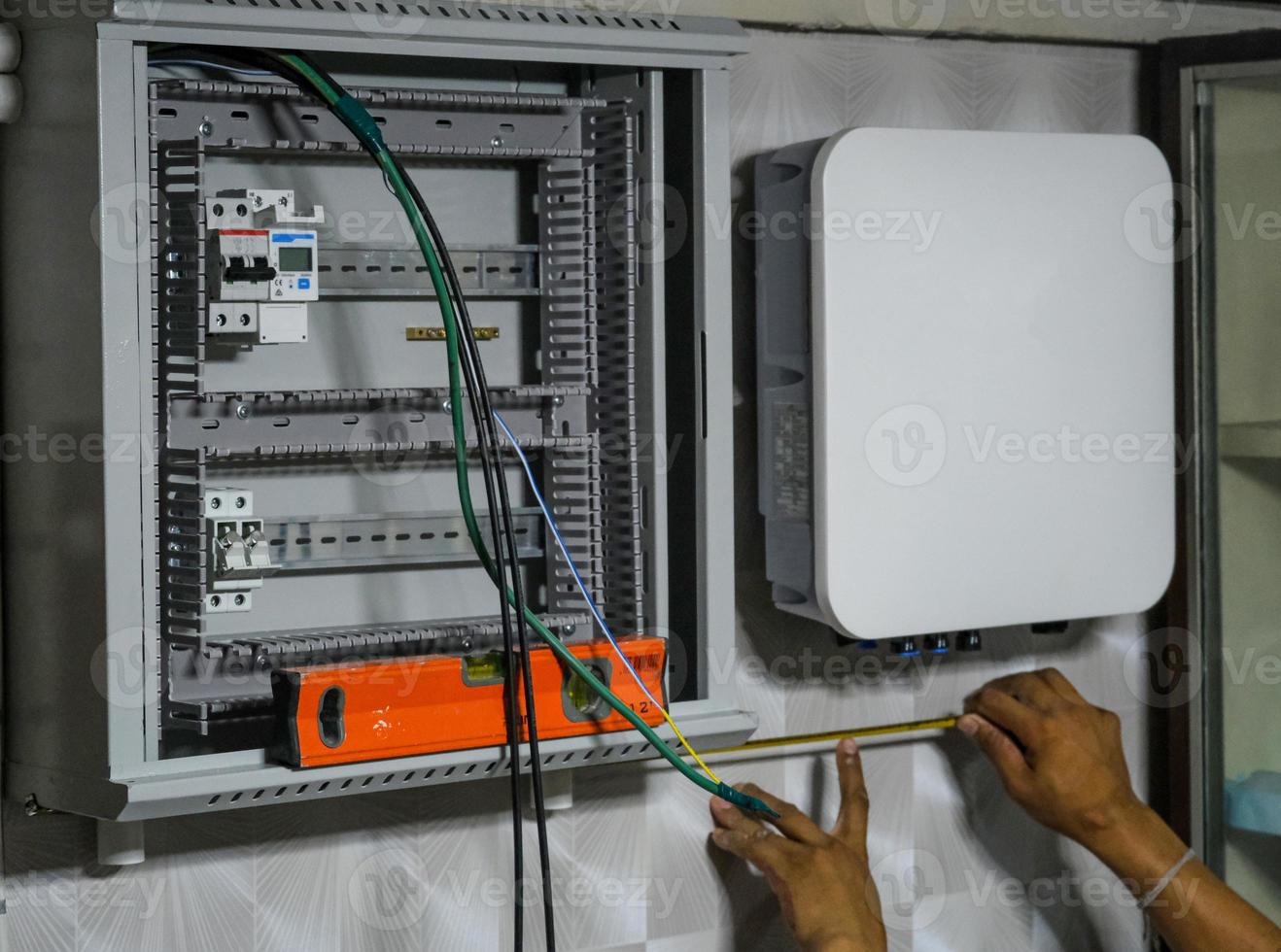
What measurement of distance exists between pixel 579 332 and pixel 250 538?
1.25 ft

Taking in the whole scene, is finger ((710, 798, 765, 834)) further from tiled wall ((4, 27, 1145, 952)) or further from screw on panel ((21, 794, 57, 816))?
screw on panel ((21, 794, 57, 816))

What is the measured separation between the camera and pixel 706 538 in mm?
1328

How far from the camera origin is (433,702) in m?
1.19

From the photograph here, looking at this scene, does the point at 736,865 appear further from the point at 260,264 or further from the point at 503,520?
the point at 260,264

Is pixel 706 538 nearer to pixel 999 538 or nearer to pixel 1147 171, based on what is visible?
pixel 999 538

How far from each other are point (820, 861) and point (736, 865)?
0.18m

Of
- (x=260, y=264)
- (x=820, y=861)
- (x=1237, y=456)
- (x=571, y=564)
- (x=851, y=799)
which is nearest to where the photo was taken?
(x=260, y=264)

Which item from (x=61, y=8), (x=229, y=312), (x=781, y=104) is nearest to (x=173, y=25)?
(x=61, y=8)

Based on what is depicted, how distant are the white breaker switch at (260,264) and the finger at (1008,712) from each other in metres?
0.94

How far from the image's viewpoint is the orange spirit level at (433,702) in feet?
3.74

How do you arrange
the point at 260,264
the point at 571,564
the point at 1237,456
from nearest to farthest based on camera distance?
the point at 260,264 < the point at 571,564 < the point at 1237,456

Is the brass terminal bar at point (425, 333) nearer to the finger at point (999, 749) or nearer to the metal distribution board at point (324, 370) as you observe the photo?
the metal distribution board at point (324, 370)

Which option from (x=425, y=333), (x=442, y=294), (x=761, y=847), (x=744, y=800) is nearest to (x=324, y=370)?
(x=425, y=333)

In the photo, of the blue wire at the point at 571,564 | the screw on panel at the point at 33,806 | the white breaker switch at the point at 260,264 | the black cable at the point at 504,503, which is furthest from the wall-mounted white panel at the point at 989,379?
the screw on panel at the point at 33,806
